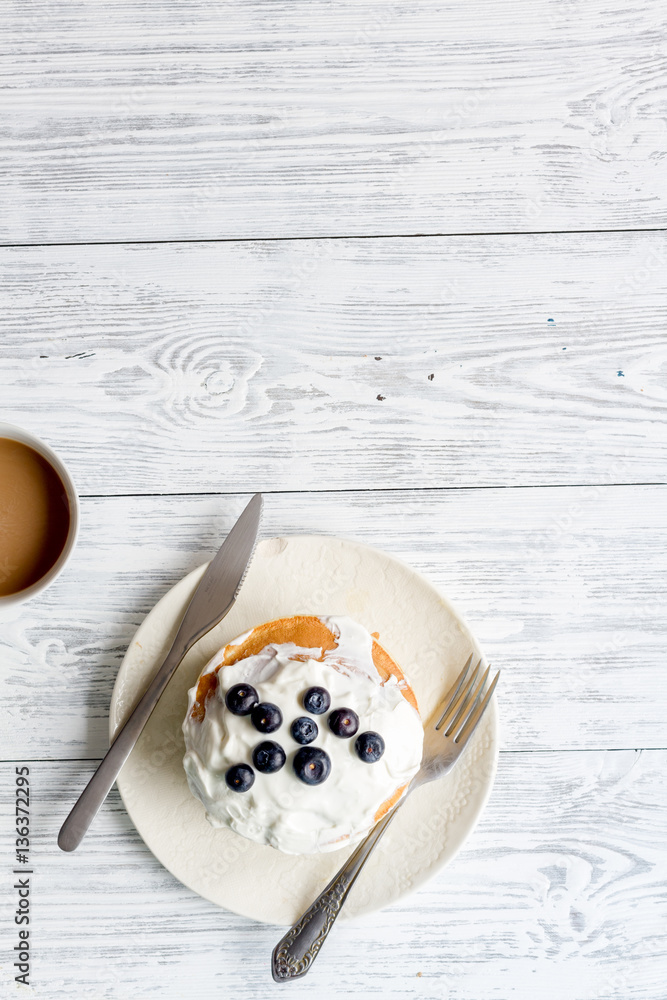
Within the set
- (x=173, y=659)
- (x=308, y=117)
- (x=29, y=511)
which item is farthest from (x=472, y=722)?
(x=308, y=117)

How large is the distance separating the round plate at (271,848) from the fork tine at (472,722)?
0.07 feet

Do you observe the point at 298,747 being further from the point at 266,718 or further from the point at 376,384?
the point at 376,384

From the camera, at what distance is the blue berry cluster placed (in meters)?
1.00

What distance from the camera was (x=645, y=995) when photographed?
51.2 inches

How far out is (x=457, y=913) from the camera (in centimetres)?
129

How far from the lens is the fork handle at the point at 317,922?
115 cm

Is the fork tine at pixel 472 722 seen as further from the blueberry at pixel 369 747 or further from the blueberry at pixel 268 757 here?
the blueberry at pixel 268 757

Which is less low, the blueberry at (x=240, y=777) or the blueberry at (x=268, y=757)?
the blueberry at (x=268, y=757)

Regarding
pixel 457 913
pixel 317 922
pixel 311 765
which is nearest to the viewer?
pixel 311 765

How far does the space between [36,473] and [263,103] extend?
0.73 metres

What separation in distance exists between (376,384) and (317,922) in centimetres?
85

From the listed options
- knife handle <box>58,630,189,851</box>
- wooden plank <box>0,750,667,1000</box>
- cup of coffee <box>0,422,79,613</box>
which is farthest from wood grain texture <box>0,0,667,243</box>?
wooden plank <box>0,750,667,1000</box>

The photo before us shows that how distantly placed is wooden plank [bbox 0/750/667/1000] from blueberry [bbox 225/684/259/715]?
0.38 m

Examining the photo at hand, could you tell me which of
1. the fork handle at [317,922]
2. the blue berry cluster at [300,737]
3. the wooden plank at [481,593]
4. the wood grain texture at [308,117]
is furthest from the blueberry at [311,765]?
the wood grain texture at [308,117]
